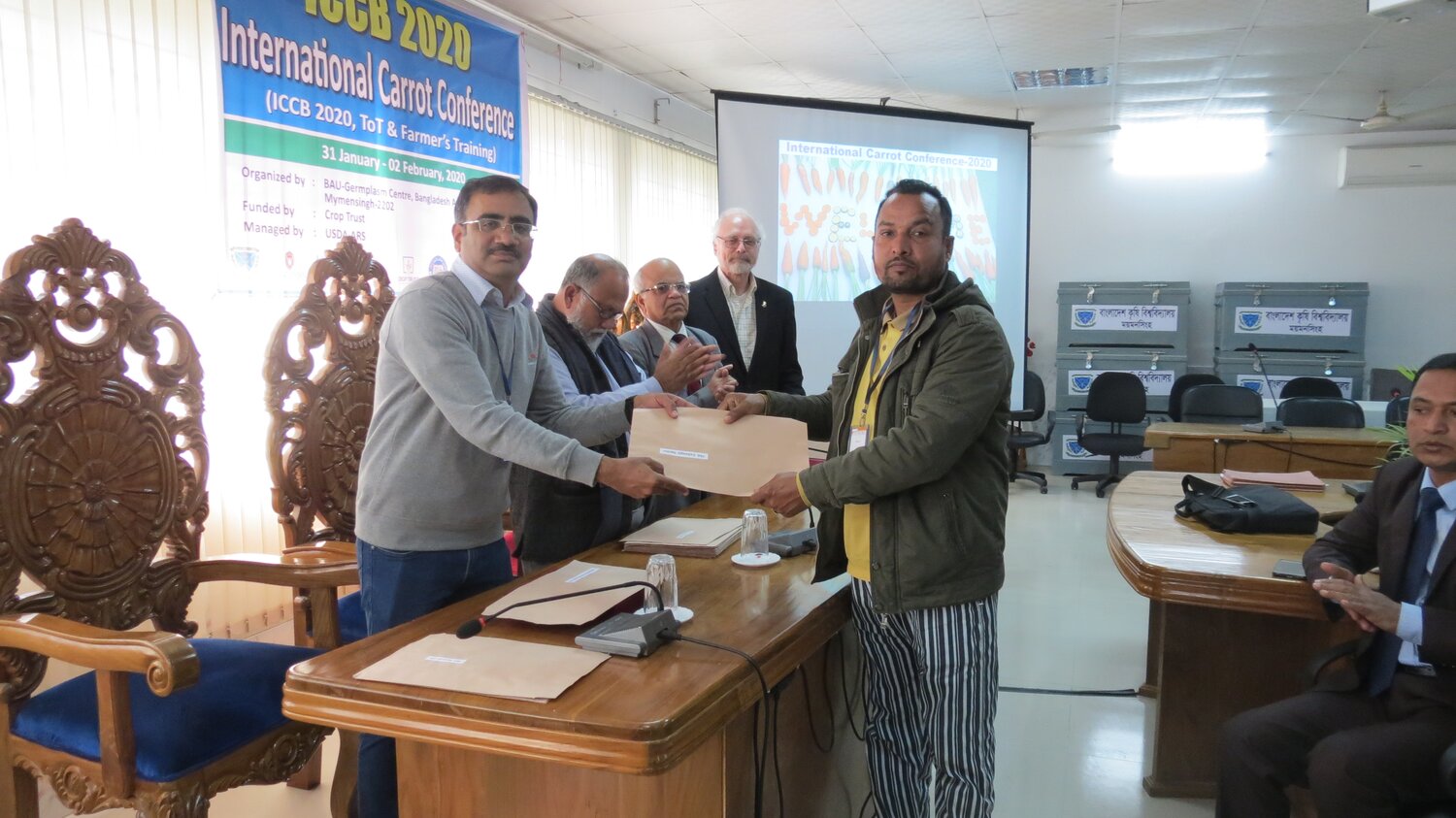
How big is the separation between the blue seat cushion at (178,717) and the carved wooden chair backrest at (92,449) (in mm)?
87

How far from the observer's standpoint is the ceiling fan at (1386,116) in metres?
7.18

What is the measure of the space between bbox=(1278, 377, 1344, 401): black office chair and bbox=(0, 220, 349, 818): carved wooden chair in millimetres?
7256

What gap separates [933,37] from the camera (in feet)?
18.3

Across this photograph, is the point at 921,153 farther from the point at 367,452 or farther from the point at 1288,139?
the point at 1288,139

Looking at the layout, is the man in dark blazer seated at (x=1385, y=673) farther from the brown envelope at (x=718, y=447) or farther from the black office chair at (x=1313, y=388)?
the black office chair at (x=1313, y=388)

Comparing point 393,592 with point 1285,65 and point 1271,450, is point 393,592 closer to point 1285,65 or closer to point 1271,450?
point 1271,450

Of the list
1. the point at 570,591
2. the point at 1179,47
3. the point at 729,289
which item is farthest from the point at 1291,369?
the point at 570,591

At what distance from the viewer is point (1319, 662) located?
2.08 metres

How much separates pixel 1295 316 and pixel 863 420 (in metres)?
7.71

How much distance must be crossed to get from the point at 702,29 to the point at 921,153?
64.3 inches

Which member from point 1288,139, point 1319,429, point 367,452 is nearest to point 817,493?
point 367,452

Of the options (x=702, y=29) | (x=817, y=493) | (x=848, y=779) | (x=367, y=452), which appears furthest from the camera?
(x=702, y=29)

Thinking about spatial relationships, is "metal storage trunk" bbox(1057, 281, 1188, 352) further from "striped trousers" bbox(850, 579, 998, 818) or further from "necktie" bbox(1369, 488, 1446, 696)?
"striped trousers" bbox(850, 579, 998, 818)

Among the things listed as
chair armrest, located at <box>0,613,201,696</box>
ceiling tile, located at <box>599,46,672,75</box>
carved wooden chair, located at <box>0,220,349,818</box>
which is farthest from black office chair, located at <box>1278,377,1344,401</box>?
chair armrest, located at <box>0,613,201,696</box>
